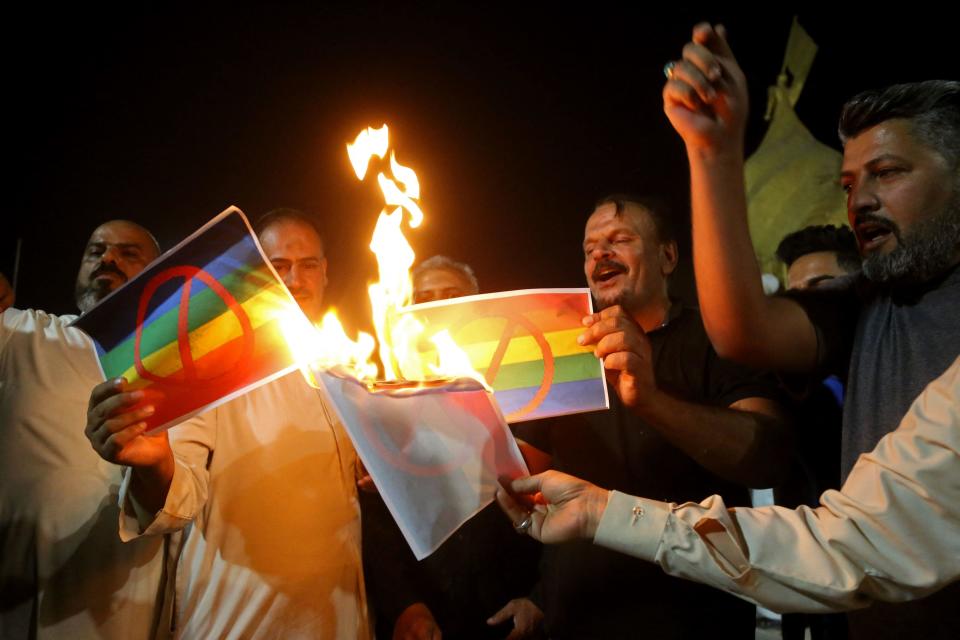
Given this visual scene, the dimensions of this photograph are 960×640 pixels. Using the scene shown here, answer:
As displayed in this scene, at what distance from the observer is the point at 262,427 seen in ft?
8.60

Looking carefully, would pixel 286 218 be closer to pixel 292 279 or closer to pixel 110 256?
pixel 292 279

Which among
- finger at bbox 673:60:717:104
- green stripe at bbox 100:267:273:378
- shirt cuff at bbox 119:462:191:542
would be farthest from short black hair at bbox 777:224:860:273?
shirt cuff at bbox 119:462:191:542

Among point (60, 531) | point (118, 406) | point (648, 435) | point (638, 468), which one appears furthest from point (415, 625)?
point (60, 531)

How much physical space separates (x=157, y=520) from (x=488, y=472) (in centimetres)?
126

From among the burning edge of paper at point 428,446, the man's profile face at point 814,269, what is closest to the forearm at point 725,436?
the burning edge of paper at point 428,446

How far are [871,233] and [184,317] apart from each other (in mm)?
2339

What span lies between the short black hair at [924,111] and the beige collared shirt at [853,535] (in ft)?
2.94

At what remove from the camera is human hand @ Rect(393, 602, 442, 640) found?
8.63 ft

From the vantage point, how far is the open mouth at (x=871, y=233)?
79.4 inches

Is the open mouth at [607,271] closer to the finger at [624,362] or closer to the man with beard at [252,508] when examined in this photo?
the finger at [624,362]

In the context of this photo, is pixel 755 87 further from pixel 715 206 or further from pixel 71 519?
pixel 71 519

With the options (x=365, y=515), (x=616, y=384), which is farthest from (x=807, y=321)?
(x=365, y=515)

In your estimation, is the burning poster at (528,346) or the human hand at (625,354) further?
the burning poster at (528,346)

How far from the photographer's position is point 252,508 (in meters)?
2.45
